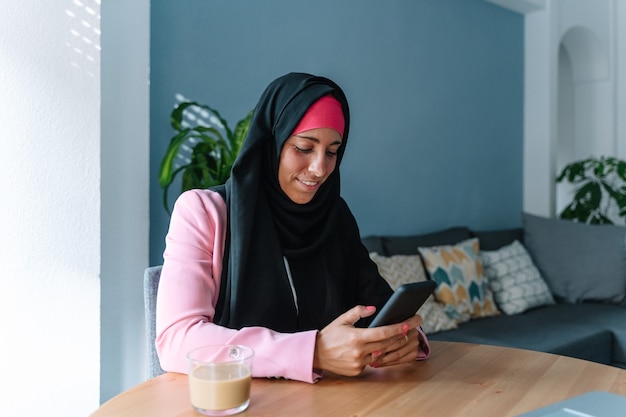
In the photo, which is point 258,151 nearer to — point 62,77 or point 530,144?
point 62,77

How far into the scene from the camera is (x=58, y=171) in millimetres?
1961

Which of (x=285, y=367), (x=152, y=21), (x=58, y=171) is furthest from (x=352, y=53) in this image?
(x=285, y=367)

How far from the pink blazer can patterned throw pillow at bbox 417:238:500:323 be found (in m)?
1.74

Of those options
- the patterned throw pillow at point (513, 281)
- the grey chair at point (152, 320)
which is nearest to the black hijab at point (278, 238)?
the grey chair at point (152, 320)

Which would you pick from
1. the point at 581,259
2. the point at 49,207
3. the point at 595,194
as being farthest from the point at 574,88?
the point at 49,207

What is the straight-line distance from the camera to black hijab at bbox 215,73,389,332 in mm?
1341

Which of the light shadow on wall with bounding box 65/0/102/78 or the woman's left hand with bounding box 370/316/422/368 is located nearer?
the woman's left hand with bounding box 370/316/422/368

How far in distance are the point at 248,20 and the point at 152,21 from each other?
47cm

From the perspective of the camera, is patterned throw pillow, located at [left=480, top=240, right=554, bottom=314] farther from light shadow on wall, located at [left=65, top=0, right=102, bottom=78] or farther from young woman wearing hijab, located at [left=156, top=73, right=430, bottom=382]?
light shadow on wall, located at [left=65, top=0, right=102, bottom=78]

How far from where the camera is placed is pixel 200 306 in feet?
3.98

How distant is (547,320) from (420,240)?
0.74 metres

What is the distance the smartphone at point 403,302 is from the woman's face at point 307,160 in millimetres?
387

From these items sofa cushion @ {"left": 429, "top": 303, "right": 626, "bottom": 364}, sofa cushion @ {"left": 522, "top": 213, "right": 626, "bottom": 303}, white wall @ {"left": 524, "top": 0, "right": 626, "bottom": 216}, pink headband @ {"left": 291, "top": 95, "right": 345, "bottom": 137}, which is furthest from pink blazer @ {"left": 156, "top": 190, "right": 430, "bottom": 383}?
white wall @ {"left": 524, "top": 0, "right": 626, "bottom": 216}

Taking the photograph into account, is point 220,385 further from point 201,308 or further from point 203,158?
point 203,158
